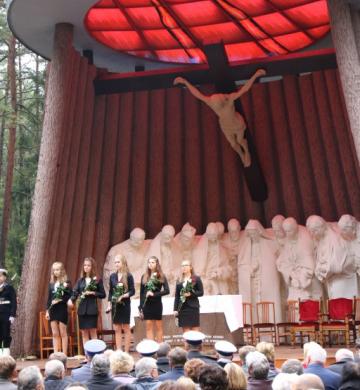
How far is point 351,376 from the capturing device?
173 inches

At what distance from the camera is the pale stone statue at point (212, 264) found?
13258mm

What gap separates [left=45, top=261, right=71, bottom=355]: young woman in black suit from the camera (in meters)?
9.85

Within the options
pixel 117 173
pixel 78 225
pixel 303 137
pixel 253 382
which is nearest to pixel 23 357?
pixel 78 225

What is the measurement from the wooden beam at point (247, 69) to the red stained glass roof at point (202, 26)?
765 mm

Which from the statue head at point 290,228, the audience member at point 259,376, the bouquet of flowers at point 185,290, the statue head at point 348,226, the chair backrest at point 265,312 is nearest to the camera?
the audience member at point 259,376

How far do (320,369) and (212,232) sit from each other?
8.35 metres

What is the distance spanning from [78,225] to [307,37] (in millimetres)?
5767

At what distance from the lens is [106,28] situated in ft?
45.7

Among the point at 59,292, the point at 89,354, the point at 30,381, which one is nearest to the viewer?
the point at 30,381

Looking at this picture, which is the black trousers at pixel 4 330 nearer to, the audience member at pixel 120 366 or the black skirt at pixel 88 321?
the black skirt at pixel 88 321

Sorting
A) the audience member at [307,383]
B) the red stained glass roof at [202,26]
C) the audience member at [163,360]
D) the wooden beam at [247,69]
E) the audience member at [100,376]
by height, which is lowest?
the audience member at [307,383]

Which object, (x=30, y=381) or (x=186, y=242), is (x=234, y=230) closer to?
(x=186, y=242)

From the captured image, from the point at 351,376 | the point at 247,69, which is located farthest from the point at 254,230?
the point at 351,376

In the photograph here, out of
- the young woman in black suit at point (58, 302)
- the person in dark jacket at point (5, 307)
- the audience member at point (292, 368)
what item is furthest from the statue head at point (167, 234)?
the audience member at point (292, 368)
